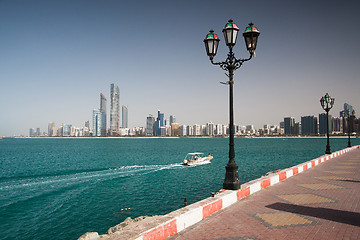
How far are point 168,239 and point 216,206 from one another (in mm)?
2478

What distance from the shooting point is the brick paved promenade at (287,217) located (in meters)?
5.75

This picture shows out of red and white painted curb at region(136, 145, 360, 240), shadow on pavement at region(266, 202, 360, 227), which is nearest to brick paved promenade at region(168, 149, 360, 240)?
shadow on pavement at region(266, 202, 360, 227)

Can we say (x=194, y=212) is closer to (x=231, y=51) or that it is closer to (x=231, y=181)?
(x=231, y=181)

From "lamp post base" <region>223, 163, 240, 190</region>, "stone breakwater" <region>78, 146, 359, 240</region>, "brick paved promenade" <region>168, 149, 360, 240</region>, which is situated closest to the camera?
"stone breakwater" <region>78, 146, 359, 240</region>

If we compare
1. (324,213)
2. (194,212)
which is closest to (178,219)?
(194,212)

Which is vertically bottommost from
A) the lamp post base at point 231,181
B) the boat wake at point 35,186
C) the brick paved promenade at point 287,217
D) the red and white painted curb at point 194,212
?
the boat wake at point 35,186

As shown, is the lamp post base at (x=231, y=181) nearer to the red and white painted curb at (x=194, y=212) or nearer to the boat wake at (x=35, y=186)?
the red and white painted curb at (x=194, y=212)

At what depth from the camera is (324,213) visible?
23.6 feet

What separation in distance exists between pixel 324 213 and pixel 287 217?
122 centimetres

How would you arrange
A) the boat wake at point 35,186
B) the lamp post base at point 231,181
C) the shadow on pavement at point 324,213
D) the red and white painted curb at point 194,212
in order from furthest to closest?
the boat wake at point 35,186 → the lamp post base at point 231,181 → the shadow on pavement at point 324,213 → the red and white painted curb at point 194,212

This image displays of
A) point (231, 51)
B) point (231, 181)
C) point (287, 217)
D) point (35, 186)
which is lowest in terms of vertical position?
point (35, 186)

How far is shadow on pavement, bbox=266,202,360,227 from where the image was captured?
21.6 feet

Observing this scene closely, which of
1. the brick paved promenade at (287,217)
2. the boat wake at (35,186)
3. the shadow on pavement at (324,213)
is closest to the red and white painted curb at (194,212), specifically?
the brick paved promenade at (287,217)

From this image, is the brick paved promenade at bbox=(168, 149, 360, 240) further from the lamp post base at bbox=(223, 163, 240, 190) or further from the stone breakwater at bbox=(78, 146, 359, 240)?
the lamp post base at bbox=(223, 163, 240, 190)
